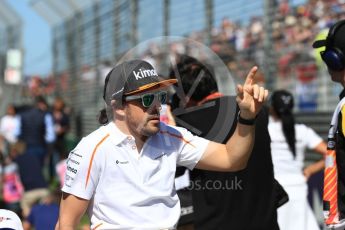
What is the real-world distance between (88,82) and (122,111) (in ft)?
52.8

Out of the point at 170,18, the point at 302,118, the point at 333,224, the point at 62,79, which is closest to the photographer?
the point at 333,224

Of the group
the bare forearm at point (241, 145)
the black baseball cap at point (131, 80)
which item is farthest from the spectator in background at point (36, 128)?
the bare forearm at point (241, 145)

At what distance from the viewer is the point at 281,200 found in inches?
188

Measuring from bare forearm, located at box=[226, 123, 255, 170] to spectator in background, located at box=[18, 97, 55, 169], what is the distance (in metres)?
12.1

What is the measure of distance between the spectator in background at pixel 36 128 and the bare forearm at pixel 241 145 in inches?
477

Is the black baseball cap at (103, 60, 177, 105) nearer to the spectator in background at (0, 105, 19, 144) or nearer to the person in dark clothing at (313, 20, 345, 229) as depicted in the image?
the person in dark clothing at (313, 20, 345, 229)

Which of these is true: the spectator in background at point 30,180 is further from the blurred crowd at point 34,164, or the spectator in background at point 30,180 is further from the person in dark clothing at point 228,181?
the person in dark clothing at point 228,181

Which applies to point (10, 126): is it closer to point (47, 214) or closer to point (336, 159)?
point (47, 214)

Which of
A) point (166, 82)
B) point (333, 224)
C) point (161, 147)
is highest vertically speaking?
point (166, 82)

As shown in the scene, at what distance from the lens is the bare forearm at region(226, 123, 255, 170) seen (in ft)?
11.3

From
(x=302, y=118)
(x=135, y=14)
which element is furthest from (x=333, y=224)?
(x=135, y=14)

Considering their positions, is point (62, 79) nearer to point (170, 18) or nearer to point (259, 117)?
point (170, 18)

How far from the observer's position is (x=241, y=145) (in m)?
3.50

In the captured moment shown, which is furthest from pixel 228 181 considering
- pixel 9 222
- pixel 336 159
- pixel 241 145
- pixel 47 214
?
pixel 47 214
